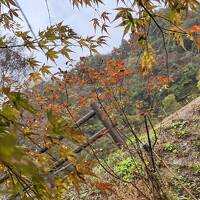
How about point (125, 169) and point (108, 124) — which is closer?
point (125, 169)

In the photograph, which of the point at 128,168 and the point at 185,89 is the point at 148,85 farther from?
the point at 185,89

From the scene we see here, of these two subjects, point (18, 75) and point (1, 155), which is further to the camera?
point (18, 75)

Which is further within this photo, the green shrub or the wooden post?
the wooden post

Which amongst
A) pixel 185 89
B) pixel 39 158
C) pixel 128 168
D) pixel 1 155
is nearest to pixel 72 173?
pixel 39 158

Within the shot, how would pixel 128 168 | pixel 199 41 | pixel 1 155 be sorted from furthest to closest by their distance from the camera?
pixel 128 168, pixel 199 41, pixel 1 155

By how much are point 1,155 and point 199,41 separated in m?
1.60

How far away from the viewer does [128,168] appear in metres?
5.68

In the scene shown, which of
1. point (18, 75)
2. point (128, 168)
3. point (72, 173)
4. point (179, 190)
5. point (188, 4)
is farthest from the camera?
point (18, 75)

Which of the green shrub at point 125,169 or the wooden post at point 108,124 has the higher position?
the wooden post at point 108,124

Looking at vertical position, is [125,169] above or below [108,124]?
below

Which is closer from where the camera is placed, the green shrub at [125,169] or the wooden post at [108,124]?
the green shrub at [125,169]

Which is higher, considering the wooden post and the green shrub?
the wooden post

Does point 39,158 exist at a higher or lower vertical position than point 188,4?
lower

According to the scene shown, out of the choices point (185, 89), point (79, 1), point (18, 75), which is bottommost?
point (185, 89)
